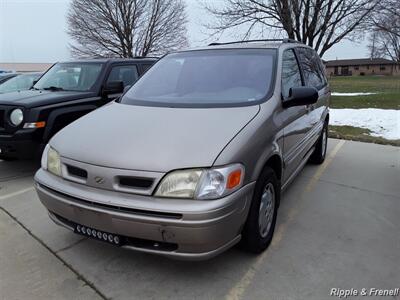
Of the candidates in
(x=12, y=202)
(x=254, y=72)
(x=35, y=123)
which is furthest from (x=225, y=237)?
(x=35, y=123)

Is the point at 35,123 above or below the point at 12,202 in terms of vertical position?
above

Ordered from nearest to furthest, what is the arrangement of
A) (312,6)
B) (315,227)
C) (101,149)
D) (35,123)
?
(101,149) → (315,227) → (35,123) → (312,6)

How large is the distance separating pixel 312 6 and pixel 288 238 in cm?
1375

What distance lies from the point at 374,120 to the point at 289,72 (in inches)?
277

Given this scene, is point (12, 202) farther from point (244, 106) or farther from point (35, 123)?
point (244, 106)

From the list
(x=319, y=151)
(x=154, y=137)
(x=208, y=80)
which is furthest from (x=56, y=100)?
(x=319, y=151)

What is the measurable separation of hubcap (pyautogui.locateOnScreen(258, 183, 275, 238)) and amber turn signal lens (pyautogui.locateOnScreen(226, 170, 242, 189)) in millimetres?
522

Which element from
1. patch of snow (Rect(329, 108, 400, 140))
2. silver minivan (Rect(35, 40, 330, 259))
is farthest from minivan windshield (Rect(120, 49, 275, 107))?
patch of snow (Rect(329, 108, 400, 140))

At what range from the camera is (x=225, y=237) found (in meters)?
2.49

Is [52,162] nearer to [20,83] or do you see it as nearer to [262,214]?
[262,214]

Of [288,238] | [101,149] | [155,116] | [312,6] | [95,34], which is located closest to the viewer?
[101,149]

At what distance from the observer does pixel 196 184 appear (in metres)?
2.39

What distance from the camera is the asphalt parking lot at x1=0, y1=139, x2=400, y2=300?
2.65 metres

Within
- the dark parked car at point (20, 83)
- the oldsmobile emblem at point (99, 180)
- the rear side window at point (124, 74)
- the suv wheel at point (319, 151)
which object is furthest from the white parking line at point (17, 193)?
the dark parked car at point (20, 83)
